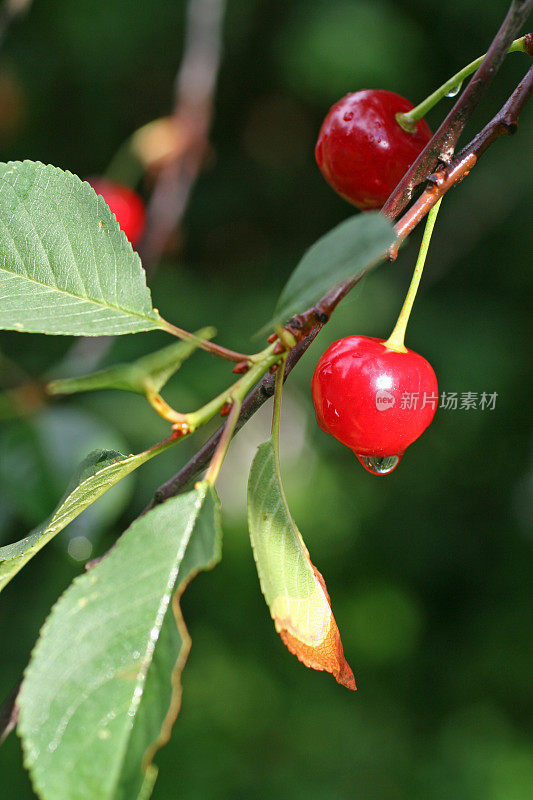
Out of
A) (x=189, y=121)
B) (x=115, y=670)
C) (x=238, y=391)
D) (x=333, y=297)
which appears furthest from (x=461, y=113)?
(x=189, y=121)

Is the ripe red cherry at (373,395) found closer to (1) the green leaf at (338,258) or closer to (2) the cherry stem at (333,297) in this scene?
(2) the cherry stem at (333,297)

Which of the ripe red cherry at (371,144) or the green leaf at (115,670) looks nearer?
the green leaf at (115,670)

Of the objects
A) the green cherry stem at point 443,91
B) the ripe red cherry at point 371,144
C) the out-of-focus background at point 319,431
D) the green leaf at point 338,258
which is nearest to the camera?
the green leaf at point 338,258

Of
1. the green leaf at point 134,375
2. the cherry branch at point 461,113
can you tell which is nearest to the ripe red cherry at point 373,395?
the cherry branch at point 461,113

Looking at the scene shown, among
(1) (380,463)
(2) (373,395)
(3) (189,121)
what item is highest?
(3) (189,121)

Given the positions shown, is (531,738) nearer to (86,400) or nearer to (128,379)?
(86,400)

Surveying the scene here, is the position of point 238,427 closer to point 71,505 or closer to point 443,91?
point 71,505

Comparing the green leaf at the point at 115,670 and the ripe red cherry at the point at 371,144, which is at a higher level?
the ripe red cherry at the point at 371,144

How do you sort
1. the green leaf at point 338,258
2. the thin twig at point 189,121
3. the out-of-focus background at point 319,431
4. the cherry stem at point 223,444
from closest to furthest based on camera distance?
the green leaf at point 338,258, the cherry stem at point 223,444, the thin twig at point 189,121, the out-of-focus background at point 319,431
